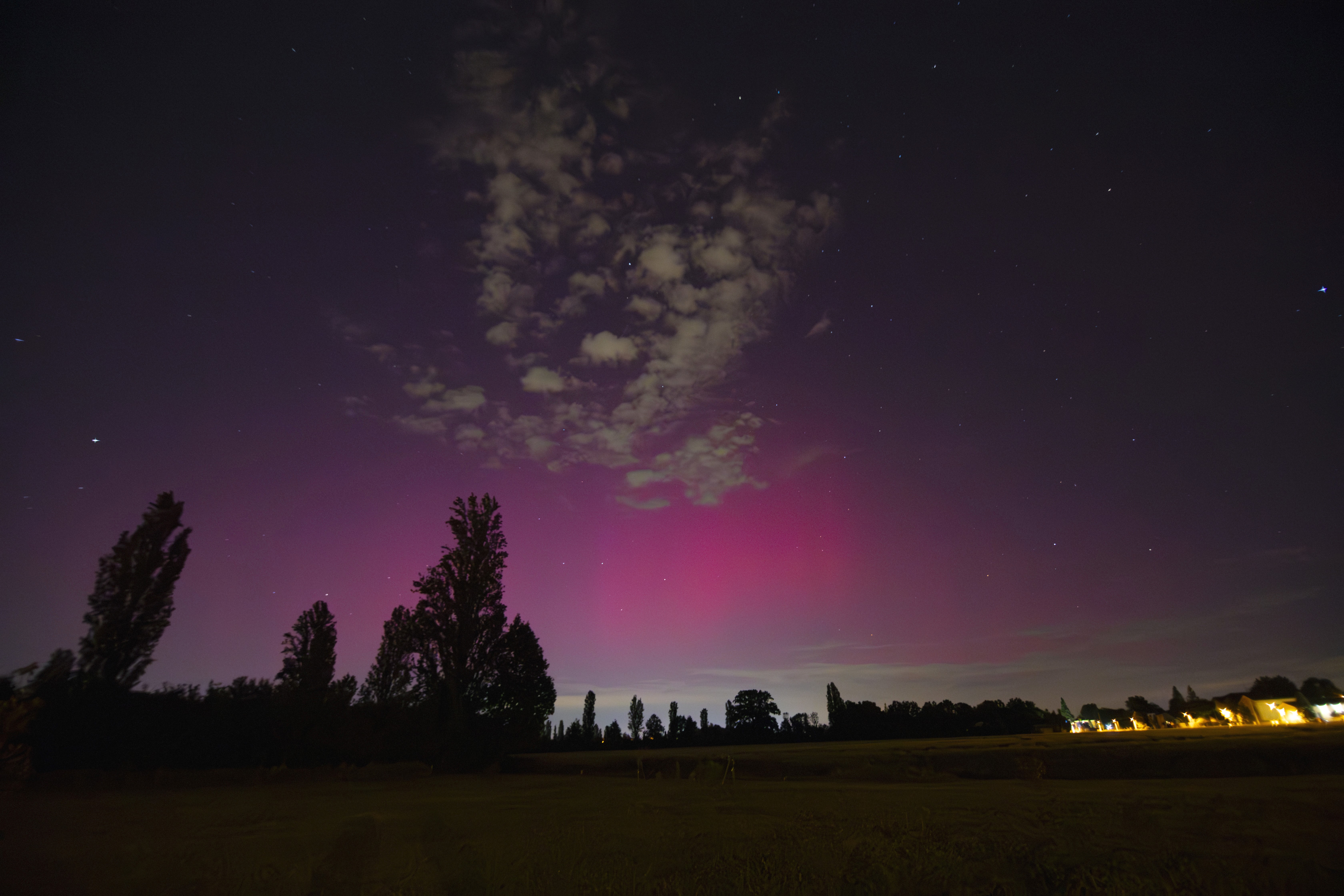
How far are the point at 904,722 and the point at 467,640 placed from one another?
30.5 metres

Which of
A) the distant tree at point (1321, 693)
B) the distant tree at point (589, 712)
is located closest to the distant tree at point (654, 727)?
the distant tree at point (589, 712)

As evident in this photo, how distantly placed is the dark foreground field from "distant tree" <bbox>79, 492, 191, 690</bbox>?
15624 mm

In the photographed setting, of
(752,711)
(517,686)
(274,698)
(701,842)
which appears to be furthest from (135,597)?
(752,711)


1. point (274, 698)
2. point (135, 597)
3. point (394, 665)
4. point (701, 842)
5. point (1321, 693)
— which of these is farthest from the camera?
point (1321, 693)

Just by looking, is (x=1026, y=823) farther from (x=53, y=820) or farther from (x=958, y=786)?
(x=53, y=820)

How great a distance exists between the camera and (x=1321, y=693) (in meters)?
53.0

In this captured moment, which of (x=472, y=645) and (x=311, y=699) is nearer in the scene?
(x=311, y=699)

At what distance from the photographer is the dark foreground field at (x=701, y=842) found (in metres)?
2.72

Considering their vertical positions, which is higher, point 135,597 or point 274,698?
point 135,597

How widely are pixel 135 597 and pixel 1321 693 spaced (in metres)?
94.8

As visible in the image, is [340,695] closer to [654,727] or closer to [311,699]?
[311,699]

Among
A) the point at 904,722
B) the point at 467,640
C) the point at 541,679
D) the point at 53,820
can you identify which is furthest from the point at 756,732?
the point at 53,820

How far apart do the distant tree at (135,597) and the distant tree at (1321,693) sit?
70.7m

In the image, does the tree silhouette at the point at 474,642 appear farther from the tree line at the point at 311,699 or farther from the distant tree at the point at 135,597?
the distant tree at the point at 135,597
